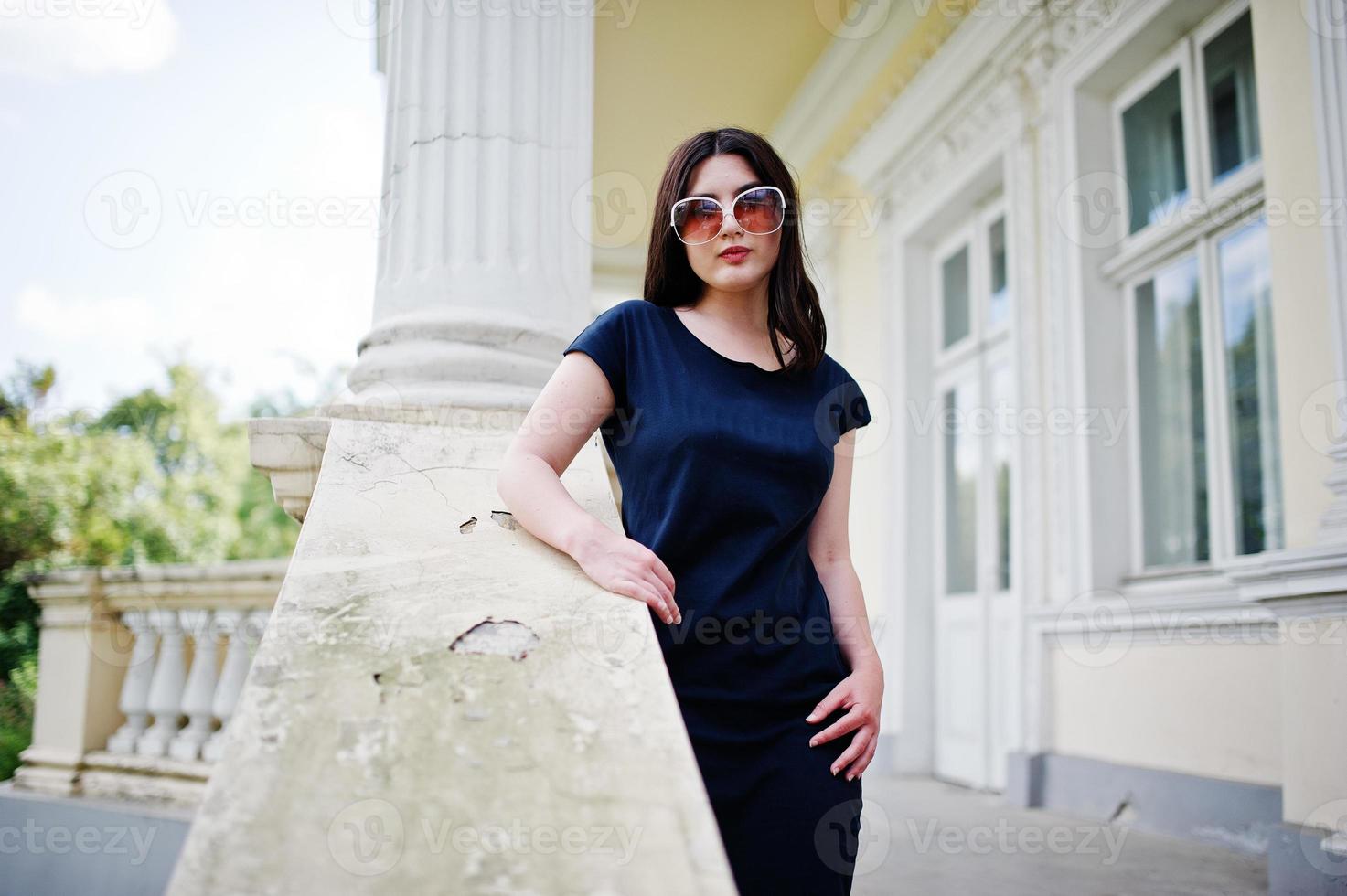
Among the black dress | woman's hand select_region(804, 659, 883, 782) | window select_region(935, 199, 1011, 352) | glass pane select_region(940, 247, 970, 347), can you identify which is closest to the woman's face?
the black dress

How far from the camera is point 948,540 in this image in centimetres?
620

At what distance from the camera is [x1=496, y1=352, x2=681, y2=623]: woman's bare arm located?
4.34 feet

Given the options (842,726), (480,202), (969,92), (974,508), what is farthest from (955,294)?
(842,726)

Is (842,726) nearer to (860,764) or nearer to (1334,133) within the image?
(860,764)

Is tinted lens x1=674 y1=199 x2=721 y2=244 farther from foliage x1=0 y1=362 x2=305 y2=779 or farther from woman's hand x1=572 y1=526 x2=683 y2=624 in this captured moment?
foliage x1=0 y1=362 x2=305 y2=779

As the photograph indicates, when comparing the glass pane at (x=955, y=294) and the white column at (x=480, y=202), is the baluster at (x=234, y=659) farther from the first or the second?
the glass pane at (x=955, y=294)

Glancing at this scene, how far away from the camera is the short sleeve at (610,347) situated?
4.96ft

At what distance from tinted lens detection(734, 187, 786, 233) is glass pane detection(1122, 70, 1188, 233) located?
351cm

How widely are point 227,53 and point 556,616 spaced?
64.6 feet

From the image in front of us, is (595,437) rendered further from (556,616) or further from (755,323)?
(556,616)

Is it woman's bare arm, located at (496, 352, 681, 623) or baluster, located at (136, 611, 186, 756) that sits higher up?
woman's bare arm, located at (496, 352, 681, 623)

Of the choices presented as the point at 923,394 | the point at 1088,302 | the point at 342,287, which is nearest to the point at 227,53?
the point at 342,287

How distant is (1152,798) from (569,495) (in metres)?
3.52

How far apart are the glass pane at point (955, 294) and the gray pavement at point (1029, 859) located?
298 centimetres
